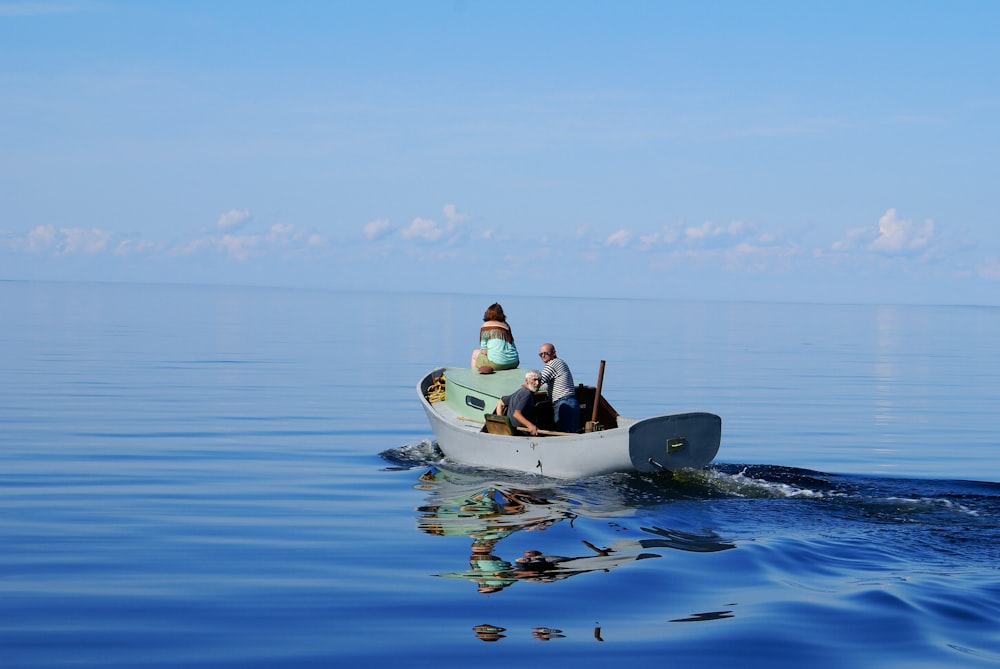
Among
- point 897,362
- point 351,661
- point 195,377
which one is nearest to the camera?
point 351,661

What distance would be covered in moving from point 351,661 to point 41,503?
901 centimetres

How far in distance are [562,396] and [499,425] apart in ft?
4.02

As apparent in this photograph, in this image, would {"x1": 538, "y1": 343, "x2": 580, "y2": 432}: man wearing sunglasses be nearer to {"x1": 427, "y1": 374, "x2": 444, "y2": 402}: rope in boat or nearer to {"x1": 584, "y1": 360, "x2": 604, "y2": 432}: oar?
{"x1": 584, "y1": 360, "x2": 604, "y2": 432}: oar

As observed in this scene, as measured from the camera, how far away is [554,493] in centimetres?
1800

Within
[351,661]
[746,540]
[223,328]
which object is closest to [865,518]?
[746,540]

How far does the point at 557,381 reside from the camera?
67.1 feet

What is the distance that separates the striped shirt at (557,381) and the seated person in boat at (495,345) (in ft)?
8.95

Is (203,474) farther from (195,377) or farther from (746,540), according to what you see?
(195,377)

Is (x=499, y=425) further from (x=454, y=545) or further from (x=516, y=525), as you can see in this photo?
(x=454, y=545)

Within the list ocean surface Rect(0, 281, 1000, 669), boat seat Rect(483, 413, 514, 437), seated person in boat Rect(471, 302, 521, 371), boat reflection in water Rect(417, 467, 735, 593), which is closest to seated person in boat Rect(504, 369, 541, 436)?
boat seat Rect(483, 413, 514, 437)

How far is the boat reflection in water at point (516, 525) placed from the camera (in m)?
12.6

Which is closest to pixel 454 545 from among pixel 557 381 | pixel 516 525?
pixel 516 525

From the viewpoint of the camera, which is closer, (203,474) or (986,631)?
(986,631)

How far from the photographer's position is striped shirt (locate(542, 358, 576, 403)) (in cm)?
2039
